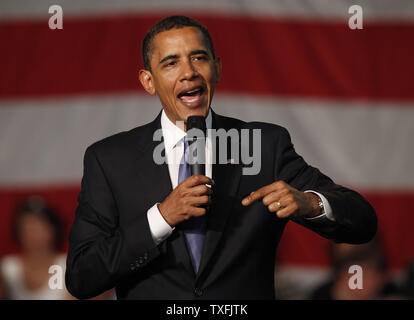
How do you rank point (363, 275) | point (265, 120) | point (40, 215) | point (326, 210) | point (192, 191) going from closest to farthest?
point (192, 191)
point (326, 210)
point (363, 275)
point (40, 215)
point (265, 120)

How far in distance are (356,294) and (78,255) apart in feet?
5.41

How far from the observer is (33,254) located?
2898 mm

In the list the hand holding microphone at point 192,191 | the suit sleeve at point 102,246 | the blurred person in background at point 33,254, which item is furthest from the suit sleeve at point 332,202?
the blurred person in background at point 33,254

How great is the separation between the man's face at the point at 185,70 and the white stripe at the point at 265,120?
159cm

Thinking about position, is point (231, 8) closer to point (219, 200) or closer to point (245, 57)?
point (245, 57)

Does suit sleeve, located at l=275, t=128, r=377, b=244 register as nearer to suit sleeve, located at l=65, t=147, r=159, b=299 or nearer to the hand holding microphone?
the hand holding microphone

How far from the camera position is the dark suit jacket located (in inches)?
52.6

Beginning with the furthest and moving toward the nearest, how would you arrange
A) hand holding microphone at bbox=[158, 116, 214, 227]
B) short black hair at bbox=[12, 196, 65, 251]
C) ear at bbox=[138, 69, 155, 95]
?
short black hair at bbox=[12, 196, 65, 251] → ear at bbox=[138, 69, 155, 95] → hand holding microphone at bbox=[158, 116, 214, 227]

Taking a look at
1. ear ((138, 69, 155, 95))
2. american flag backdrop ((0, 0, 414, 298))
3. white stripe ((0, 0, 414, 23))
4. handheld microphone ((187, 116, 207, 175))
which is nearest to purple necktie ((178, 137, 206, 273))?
handheld microphone ((187, 116, 207, 175))

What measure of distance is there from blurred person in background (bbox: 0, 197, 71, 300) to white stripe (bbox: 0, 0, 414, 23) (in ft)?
3.14

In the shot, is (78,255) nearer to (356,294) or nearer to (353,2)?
(356,294)

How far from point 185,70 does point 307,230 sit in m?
1.80

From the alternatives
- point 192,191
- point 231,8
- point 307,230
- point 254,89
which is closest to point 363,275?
point 307,230

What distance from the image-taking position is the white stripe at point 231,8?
3.16 meters
